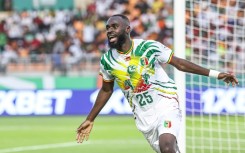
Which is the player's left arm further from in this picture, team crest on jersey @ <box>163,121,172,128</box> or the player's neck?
team crest on jersey @ <box>163,121,172,128</box>

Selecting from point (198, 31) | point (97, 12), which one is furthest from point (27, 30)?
point (198, 31)

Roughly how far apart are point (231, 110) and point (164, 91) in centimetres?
988

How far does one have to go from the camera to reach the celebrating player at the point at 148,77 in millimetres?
7777

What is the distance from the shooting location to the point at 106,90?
8.18m

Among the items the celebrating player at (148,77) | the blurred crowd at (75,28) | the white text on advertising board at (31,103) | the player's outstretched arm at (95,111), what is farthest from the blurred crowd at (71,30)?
the celebrating player at (148,77)

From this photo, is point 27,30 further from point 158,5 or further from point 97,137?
point 97,137

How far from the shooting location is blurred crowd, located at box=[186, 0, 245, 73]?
13633 millimetres

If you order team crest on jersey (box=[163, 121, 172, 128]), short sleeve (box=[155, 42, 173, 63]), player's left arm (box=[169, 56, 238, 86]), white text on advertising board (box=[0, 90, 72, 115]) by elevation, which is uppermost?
short sleeve (box=[155, 42, 173, 63])

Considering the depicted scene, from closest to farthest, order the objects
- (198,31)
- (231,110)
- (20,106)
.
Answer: (198,31) → (231,110) → (20,106)

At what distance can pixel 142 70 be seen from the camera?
786 centimetres

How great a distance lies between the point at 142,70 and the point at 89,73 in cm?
1674

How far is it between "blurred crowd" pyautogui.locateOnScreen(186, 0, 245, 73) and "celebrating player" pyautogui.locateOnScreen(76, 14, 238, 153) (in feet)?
14.7

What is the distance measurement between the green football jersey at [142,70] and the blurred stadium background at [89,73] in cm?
441

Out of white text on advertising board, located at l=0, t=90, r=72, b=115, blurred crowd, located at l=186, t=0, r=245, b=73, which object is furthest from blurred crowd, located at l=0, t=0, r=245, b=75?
blurred crowd, located at l=186, t=0, r=245, b=73
